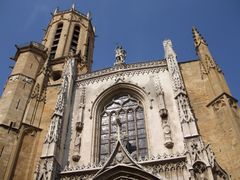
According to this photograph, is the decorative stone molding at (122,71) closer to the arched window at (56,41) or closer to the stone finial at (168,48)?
the stone finial at (168,48)

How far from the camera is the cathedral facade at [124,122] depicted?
10.4m

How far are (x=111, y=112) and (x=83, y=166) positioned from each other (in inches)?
131

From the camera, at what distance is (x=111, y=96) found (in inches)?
580

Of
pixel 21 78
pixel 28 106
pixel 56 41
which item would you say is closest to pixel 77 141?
pixel 28 106

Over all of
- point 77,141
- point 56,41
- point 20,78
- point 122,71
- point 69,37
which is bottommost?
point 77,141

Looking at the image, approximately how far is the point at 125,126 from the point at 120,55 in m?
5.82

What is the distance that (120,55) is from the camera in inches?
699

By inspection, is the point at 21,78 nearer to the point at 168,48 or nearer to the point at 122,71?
the point at 122,71

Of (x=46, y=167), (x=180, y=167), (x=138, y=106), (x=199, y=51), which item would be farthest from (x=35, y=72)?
(x=180, y=167)

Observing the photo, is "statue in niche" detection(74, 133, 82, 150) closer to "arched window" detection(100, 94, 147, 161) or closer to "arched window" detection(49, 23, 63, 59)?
"arched window" detection(100, 94, 147, 161)

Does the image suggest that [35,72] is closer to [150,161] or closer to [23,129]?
[23,129]

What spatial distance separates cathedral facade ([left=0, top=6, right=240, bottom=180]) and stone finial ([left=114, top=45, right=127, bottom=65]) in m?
0.18

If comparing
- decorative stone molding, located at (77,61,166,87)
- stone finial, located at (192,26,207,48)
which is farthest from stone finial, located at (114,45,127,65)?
stone finial, located at (192,26,207,48)

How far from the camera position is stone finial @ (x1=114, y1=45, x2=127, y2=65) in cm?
1727
